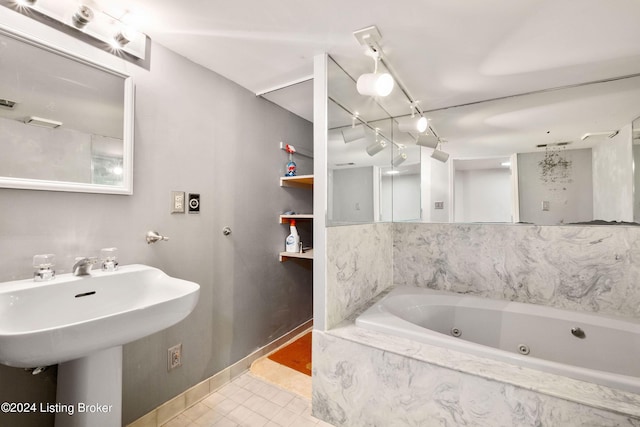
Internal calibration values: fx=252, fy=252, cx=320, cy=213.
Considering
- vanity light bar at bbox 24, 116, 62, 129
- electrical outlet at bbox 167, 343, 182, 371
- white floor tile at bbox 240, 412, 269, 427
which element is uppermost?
vanity light bar at bbox 24, 116, 62, 129

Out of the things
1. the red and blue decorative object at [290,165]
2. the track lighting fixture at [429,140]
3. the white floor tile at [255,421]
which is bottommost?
the white floor tile at [255,421]

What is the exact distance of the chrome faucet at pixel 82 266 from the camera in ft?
3.50

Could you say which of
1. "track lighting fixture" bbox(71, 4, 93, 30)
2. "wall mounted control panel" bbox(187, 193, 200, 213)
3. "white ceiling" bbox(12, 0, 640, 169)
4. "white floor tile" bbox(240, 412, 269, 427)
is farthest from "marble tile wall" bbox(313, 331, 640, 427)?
"track lighting fixture" bbox(71, 4, 93, 30)

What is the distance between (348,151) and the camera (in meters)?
1.76

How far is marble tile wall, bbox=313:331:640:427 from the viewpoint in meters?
0.93

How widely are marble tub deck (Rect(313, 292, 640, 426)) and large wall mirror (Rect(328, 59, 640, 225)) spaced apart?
28.7 inches

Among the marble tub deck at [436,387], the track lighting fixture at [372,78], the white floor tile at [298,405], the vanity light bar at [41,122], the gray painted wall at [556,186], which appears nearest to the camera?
the marble tub deck at [436,387]

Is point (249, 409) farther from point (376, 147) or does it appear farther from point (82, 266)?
point (376, 147)

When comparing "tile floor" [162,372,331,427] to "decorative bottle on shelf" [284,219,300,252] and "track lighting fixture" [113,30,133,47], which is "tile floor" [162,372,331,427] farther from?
"track lighting fixture" [113,30,133,47]

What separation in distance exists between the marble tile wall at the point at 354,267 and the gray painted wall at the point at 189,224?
77 centimetres

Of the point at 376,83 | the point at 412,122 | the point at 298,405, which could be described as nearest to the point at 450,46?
the point at 376,83

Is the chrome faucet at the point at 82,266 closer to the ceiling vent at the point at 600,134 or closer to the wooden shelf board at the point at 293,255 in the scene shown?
the wooden shelf board at the point at 293,255

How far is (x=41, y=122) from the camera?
1043 millimetres

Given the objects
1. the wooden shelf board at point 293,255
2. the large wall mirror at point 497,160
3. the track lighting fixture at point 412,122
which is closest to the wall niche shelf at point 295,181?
the large wall mirror at point 497,160
